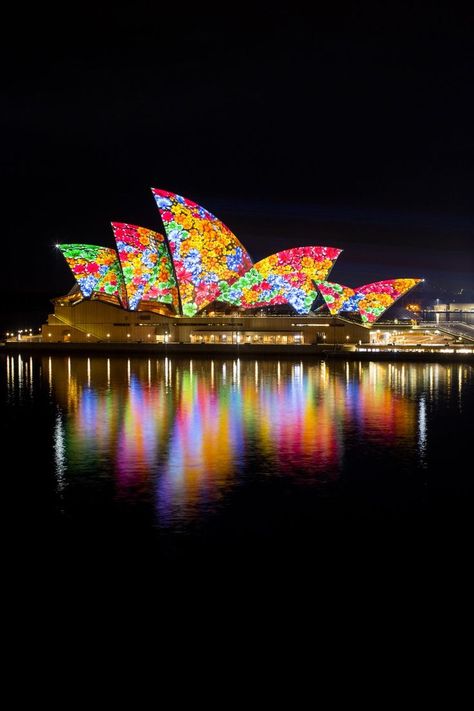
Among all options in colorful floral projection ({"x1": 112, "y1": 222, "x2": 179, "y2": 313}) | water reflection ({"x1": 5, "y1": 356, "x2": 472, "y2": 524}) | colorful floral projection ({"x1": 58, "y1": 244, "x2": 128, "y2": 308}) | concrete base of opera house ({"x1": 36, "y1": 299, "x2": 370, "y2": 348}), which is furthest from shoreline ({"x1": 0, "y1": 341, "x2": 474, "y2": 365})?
water reflection ({"x1": 5, "y1": 356, "x2": 472, "y2": 524})

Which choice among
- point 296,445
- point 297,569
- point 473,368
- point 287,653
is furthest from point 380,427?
point 473,368

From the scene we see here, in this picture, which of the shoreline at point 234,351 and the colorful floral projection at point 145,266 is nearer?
the shoreline at point 234,351

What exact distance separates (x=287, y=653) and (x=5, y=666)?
204cm

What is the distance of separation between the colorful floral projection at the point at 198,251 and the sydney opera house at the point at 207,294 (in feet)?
0.16

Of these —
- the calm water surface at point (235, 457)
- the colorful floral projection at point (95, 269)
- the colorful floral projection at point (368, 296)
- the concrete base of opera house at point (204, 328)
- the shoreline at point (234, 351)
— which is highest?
the colorful floral projection at point (95, 269)

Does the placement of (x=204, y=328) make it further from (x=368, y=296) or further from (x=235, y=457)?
(x=235, y=457)

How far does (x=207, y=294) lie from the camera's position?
38750 millimetres

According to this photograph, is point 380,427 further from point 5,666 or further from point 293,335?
point 293,335

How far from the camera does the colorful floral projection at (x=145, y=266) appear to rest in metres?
38.3

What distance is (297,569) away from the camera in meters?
7.47

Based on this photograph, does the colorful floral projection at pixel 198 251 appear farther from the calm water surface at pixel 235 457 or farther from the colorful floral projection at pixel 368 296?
the calm water surface at pixel 235 457

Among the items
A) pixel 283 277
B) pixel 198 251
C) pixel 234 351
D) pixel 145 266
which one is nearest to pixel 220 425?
pixel 234 351

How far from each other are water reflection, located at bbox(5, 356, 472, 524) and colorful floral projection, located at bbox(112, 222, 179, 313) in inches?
402

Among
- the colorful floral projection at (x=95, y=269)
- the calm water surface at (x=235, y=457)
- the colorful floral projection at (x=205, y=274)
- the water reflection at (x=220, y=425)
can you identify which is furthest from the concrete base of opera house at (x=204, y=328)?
the calm water surface at (x=235, y=457)
